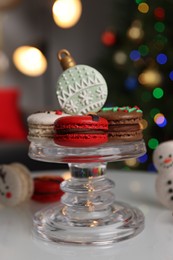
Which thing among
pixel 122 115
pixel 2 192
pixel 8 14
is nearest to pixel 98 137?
pixel 122 115

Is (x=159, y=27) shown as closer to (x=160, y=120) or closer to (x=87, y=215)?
(x=160, y=120)

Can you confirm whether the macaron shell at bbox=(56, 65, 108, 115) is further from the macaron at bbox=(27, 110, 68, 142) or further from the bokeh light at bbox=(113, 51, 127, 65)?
→ the bokeh light at bbox=(113, 51, 127, 65)

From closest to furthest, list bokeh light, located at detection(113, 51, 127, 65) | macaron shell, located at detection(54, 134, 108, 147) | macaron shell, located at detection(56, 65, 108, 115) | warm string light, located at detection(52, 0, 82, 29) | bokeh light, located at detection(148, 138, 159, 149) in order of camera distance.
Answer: macaron shell, located at detection(54, 134, 108, 147)
macaron shell, located at detection(56, 65, 108, 115)
bokeh light, located at detection(148, 138, 159, 149)
bokeh light, located at detection(113, 51, 127, 65)
warm string light, located at detection(52, 0, 82, 29)

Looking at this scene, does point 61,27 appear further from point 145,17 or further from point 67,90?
point 67,90

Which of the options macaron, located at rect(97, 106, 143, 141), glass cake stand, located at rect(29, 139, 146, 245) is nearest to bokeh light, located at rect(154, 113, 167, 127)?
glass cake stand, located at rect(29, 139, 146, 245)

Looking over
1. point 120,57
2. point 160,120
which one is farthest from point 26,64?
point 160,120

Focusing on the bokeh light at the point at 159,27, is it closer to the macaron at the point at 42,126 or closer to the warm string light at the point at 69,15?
the warm string light at the point at 69,15
